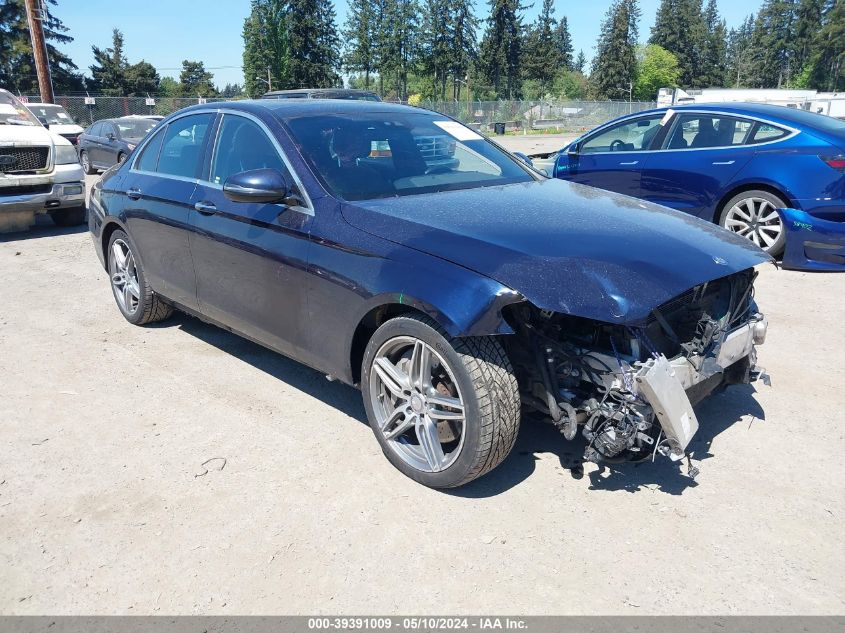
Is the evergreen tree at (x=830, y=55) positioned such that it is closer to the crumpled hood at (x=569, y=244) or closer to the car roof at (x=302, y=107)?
the car roof at (x=302, y=107)

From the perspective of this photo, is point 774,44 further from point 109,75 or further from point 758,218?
point 758,218

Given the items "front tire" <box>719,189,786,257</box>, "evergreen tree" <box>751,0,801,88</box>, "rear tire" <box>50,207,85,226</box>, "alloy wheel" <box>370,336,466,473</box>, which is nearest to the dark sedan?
"rear tire" <box>50,207,85,226</box>

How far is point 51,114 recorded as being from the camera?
62.9 ft

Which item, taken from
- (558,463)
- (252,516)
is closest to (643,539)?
(558,463)

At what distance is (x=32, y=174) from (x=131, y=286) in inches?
205

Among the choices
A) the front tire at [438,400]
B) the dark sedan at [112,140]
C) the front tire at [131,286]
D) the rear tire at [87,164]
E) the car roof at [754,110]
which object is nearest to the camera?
the front tire at [438,400]

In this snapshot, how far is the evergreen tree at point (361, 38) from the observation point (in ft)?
259

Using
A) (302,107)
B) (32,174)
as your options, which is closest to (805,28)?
(32,174)

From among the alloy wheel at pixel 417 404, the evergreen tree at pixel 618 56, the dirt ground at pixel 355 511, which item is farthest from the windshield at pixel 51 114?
the evergreen tree at pixel 618 56

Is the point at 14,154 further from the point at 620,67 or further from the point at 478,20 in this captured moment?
the point at 620,67

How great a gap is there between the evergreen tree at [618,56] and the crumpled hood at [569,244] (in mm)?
102322

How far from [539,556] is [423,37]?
82946mm

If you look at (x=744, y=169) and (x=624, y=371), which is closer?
(x=624, y=371)

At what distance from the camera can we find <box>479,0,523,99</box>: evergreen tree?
273 ft
